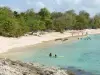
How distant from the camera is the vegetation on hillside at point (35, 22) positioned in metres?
79.6

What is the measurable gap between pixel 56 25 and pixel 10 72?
310 ft

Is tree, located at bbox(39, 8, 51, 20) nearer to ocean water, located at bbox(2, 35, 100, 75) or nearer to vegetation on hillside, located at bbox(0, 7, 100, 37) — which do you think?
vegetation on hillside, located at bbox(0, 7, 100, 37)

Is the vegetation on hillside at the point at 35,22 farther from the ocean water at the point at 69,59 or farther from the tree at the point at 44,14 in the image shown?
the ocean water at the point at 69,59

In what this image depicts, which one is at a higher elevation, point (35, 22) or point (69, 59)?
point (35, 22)

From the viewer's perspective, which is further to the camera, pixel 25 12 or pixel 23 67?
pixel 25 12

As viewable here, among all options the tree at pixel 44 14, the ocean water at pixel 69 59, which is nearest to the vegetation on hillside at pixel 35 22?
the tree at pixel 44 14

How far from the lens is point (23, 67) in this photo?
29359mm

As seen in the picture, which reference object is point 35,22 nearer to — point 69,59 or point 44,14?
point 44,14

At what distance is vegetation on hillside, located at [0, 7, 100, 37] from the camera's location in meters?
79.6

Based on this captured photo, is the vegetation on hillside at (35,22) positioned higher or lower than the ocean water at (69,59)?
higher

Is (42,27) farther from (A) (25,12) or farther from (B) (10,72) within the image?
(B) (10,72)

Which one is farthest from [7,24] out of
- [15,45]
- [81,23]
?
[81,23]

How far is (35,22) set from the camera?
99.6 m

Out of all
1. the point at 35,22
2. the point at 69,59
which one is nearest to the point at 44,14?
the point at 35,22
